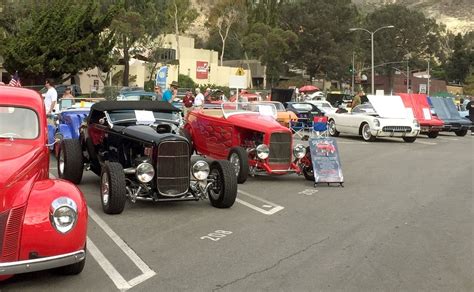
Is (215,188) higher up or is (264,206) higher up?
(215,188)

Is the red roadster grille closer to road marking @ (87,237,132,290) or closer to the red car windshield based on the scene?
road marking @ (87,237,132,290)

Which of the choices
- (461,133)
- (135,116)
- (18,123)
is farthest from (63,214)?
(461,133)

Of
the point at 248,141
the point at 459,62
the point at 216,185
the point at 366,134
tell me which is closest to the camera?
the point at 216,185

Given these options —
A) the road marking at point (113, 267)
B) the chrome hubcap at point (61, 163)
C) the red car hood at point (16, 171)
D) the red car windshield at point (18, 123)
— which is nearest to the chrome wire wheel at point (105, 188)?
the road marking at point (113, 267)

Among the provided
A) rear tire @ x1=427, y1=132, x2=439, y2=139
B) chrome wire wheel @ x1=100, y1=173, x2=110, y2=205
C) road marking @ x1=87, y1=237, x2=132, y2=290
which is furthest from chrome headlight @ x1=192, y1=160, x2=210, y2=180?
rear tire @ x1=427, y1=132, x2=439, y2=139

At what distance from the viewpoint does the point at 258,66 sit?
9062cm

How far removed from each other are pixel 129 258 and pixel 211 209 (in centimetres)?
275

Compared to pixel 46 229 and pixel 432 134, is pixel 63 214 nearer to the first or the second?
pixel 46 229

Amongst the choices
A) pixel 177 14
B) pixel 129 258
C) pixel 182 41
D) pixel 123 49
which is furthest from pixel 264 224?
pixel 182 41

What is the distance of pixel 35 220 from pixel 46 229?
0.12 m

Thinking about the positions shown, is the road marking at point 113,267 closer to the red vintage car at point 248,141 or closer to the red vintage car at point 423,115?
the red vintage car at point 248,141

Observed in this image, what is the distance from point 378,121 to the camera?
21688 mm

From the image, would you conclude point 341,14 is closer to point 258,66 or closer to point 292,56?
point 292,56

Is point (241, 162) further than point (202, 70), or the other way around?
point (202, 70)
